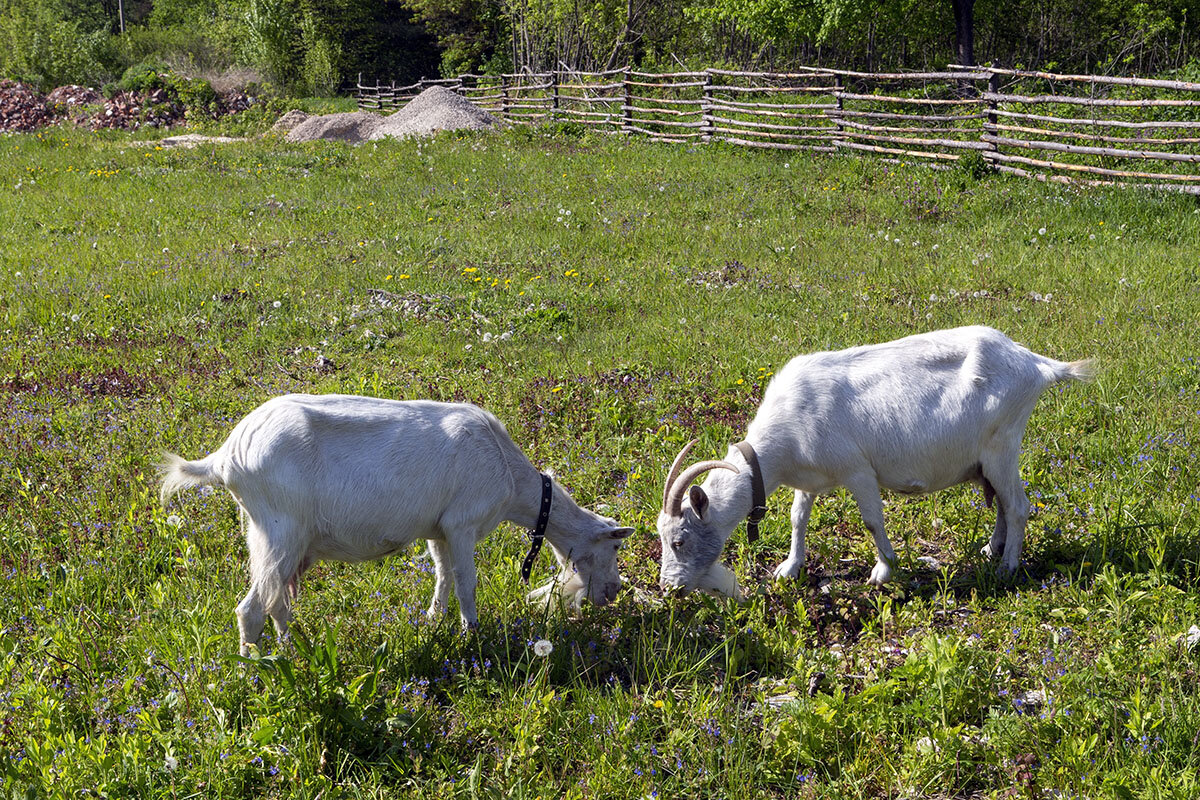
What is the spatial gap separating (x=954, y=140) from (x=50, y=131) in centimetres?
2285

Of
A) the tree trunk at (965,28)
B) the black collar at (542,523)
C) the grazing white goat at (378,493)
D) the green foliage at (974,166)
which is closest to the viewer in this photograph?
the grazing white goat at (378,493)

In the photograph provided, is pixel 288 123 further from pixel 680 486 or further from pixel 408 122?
pixel 680 486

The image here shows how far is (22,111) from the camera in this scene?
3092 cm

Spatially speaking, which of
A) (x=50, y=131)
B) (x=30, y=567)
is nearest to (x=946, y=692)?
(x=30, y=567)

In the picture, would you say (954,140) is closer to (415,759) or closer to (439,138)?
(439,138)

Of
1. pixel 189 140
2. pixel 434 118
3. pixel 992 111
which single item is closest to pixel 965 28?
A: pixel 992 111

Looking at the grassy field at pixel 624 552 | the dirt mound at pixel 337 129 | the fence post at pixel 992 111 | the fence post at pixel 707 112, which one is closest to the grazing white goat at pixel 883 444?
the grassy field at pixel 624 552

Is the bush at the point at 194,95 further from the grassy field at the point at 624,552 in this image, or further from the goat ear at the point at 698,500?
the goat ear at the point at 698,500

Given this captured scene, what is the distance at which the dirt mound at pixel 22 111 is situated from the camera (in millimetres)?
29969

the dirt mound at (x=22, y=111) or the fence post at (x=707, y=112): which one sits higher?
the dirt mound at (x=22, y=111)

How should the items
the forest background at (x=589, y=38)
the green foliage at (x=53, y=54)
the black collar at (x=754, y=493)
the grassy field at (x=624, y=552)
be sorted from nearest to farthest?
the grassy field at (x=624, y=552) → the black collar at (x=754, y=493) → the forest background at (x=589, y=38) → the green foliage at (x=53, y=54)

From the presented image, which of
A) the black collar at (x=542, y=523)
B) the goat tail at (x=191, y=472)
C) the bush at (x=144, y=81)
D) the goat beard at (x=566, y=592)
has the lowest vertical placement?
the goat beard at (x=566, y=592)

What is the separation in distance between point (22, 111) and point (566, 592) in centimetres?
3469

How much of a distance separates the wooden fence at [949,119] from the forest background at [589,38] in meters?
1.59
